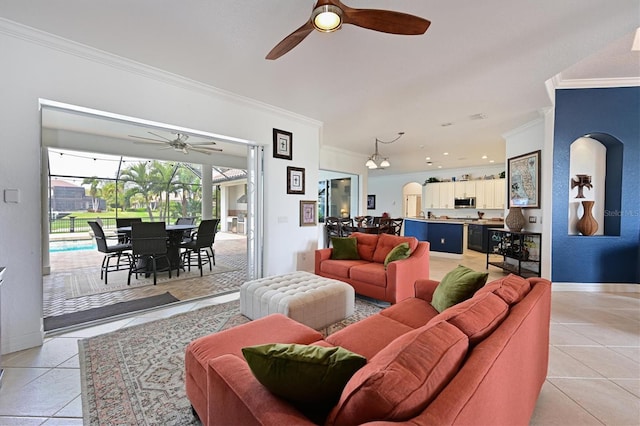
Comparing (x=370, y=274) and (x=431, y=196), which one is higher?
(x=431, y=196)

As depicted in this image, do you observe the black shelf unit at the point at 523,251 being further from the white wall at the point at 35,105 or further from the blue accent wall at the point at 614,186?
the white wall at the point at 35,105

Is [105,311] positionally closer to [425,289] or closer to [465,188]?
[425,289]

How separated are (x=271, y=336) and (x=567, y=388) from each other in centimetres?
209

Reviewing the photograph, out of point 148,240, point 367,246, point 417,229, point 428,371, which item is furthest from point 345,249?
point 417,229

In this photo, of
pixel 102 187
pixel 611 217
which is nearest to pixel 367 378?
pixel 611 217

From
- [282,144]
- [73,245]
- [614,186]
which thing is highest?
[282,144]

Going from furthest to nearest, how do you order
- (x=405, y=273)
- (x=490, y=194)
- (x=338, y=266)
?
1. (x=490, y=194)
2. (x=338, y=266)
3. (x=405, y=273)

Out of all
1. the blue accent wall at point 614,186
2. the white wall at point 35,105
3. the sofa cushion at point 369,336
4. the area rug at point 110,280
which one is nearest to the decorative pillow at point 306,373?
the sofa cushion at point 369,336

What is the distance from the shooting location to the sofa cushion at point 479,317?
40.2 inches

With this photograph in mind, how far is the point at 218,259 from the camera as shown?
626cm

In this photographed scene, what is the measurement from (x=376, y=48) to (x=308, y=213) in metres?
2.88

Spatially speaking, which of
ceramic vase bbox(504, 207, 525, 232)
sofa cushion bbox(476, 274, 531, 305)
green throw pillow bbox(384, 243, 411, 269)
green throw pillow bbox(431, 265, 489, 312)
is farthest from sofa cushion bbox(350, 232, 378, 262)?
ceramic vase bbox(504, 207, 525, 232)

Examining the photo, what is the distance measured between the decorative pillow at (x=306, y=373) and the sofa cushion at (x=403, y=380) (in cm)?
7

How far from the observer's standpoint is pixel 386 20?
1764mm
